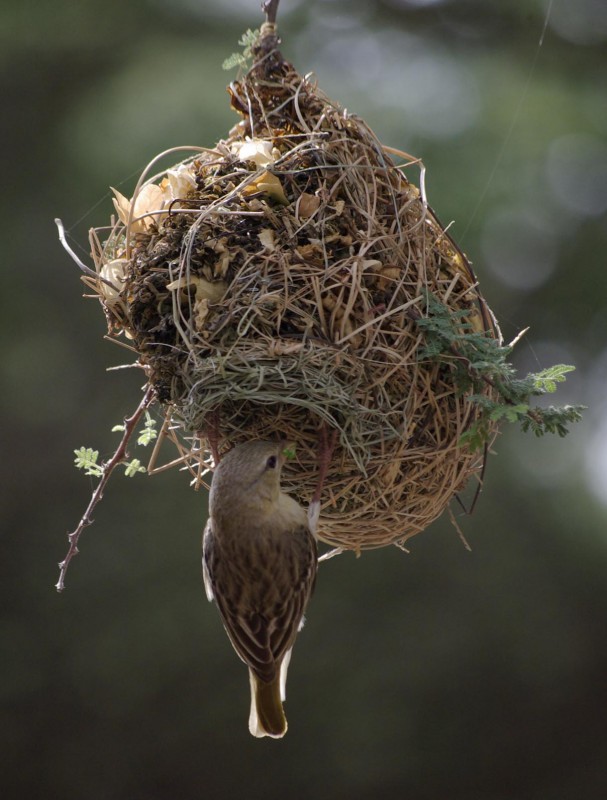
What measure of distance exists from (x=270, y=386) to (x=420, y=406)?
1.38 ft

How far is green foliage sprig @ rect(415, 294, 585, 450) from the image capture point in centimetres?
253

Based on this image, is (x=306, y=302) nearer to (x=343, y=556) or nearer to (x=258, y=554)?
(x=258, y=554)

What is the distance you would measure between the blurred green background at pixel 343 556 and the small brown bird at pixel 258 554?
2.82m

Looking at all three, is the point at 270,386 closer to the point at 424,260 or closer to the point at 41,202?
the point at 424,260

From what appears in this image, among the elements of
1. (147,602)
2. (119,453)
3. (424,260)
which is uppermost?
(424,260)

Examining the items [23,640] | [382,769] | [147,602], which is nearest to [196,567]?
[147,602]

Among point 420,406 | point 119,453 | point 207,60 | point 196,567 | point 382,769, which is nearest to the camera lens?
point 420,406

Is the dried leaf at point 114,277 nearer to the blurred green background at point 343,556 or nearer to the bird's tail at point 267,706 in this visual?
the bird's tail at point 267,706

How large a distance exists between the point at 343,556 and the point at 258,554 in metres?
3.66

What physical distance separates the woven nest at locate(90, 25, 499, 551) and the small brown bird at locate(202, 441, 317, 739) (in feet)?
0.36

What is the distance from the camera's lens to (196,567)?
5.91 metres

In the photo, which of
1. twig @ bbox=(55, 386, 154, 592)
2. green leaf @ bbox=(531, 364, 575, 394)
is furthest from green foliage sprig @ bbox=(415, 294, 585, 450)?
twig @ bbox=(55, 386, 154, 592)

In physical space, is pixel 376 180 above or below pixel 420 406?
above

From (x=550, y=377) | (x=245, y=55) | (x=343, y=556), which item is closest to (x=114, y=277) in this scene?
(x=245, y=55)
